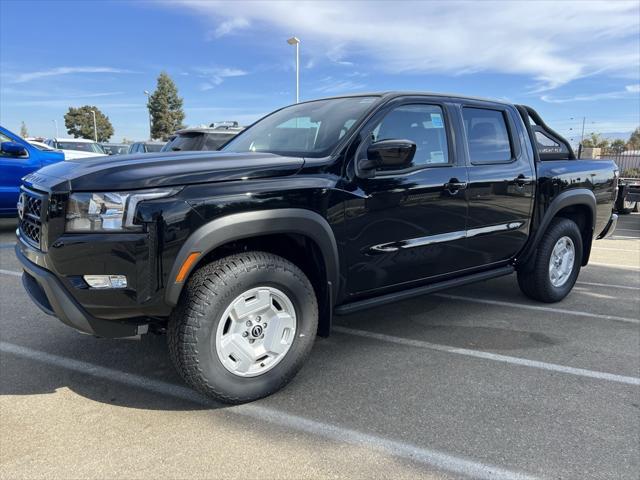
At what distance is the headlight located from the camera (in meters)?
2.40

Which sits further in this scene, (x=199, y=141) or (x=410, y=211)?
(x=199, y=141)

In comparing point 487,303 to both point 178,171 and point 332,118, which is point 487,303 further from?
point 178,171

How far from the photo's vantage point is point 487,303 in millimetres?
4973

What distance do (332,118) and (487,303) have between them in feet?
8.57

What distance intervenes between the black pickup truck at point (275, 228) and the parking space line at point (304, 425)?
7.4 inches

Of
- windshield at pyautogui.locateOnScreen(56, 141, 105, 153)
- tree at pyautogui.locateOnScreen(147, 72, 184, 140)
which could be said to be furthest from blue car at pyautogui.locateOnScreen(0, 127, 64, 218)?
tree at pyautogui.locateOnScreen(147, 72, 184, 140)

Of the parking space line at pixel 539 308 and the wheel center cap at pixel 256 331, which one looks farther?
the parking space line at pixel 539 308

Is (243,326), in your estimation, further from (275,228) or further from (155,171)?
(155,171)

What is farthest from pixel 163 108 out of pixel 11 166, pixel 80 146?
pixel 11 166

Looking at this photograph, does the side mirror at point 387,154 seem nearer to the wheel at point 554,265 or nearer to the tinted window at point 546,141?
the wheel at point 554,265

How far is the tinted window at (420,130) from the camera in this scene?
348cm

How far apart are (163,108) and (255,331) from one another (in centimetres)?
5380

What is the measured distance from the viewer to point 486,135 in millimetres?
4172

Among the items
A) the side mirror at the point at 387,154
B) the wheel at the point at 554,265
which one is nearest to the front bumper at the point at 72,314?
the side mirror at the point at 387,154
